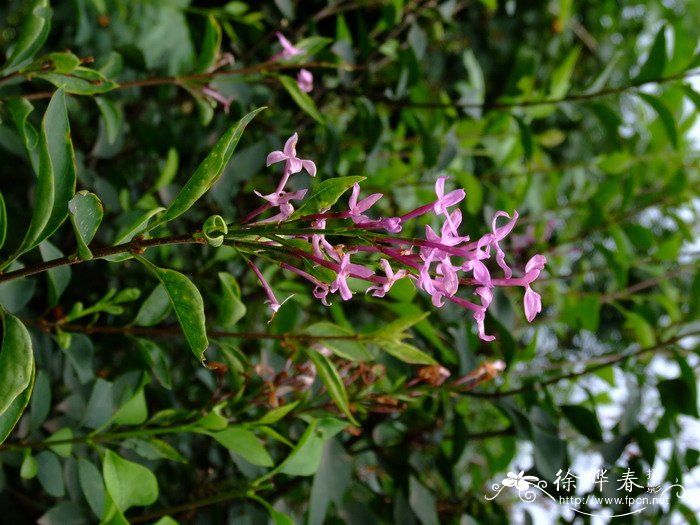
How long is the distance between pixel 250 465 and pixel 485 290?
0.35 meters

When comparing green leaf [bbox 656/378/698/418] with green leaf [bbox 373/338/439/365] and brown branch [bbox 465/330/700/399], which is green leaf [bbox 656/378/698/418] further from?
green leaf [bbox 373/338/439/365]

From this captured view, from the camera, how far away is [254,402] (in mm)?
627

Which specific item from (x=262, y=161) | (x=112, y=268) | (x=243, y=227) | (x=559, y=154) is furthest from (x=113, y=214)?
(x=559, y=154)

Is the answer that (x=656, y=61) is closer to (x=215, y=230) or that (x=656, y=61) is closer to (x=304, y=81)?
(x=304, y=81)

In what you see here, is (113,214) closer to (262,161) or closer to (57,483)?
(262,161)

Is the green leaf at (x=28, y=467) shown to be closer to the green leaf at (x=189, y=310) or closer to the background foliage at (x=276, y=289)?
the background foliage at (x=276, y=289)

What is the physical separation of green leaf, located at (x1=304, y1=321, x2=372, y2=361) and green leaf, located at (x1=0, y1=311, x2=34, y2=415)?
0.83ft

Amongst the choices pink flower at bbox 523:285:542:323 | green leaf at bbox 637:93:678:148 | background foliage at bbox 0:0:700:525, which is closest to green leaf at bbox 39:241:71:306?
background foliage at bbox 0:0:700:525

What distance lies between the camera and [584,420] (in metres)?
0.78

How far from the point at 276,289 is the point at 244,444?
0.28m

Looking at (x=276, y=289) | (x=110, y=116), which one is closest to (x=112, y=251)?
(x=110, y=116)

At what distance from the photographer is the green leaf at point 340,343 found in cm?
58

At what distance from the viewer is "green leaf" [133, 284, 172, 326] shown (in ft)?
2.02

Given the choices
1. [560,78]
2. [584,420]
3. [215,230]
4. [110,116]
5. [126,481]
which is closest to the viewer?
[215,230]
